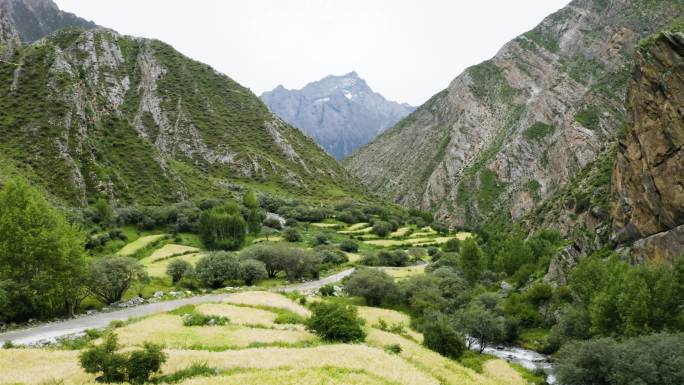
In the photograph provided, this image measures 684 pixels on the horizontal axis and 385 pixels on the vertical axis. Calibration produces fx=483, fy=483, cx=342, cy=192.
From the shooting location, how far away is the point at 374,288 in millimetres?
69438

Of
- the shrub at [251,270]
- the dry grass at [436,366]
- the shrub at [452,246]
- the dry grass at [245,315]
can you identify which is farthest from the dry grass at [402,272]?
the dry grass at [436,366]

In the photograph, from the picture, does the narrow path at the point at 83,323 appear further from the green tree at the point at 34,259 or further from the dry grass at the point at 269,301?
the dry grass at the point at 269,301

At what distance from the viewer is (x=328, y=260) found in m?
100

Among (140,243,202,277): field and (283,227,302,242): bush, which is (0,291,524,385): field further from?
(283,227,302,242): bush

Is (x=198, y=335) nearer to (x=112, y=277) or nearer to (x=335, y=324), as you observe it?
(x=335, y=324)

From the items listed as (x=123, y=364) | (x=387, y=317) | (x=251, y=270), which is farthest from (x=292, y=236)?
(x=123, y=364)

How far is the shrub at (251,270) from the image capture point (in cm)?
7738

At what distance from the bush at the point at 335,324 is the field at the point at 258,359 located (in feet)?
3.23

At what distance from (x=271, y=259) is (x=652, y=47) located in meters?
64.2

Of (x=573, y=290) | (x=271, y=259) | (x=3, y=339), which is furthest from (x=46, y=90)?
(x=573, y=290)

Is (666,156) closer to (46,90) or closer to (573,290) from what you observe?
(573,290)

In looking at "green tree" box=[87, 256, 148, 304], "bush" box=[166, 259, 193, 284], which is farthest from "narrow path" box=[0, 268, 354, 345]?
"bush" box=[166, 259, 193, 284]

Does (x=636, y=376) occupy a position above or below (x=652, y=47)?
below

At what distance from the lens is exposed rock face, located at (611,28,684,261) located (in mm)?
55781
